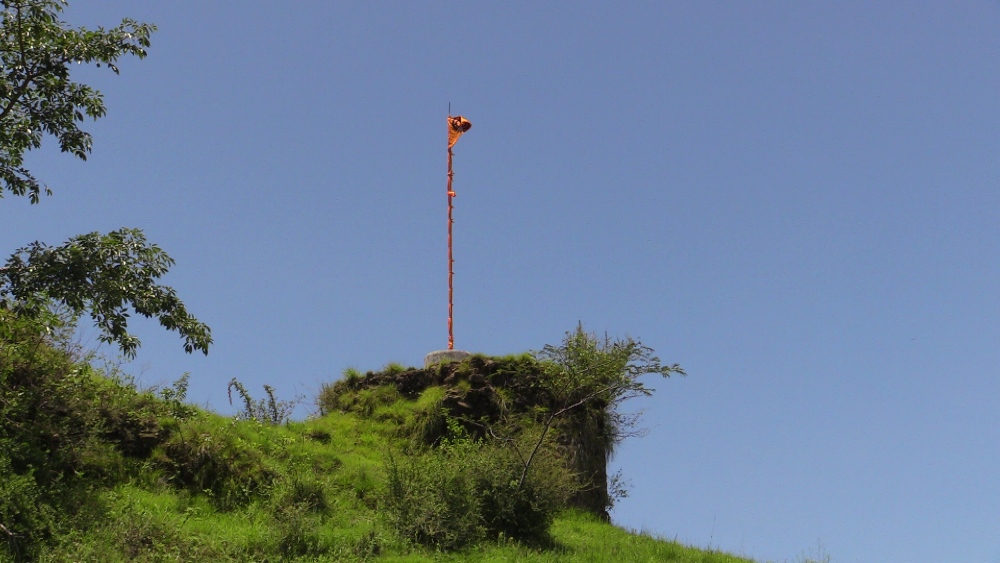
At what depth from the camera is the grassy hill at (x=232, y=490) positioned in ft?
49.2

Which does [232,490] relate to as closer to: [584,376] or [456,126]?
[584,376]

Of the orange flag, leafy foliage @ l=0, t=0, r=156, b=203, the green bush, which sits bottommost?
the green bush

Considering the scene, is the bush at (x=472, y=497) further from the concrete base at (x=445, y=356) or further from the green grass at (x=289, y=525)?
the concrete base at (x=445, y=356)

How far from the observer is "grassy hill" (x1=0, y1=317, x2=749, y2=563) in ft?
49.2

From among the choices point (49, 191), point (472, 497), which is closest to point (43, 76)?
point (49, 191)

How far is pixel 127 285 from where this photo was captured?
660 inches

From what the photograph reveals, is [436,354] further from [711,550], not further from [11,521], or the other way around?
[11,521]

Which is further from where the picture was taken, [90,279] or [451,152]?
[451,152]

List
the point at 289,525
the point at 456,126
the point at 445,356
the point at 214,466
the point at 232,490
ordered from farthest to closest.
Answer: the point at 456,126 < the point at 445,356 < the point at 214,466 < the point at 232,490 < the point at 289,525

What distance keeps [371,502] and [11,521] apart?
7084 millimetres

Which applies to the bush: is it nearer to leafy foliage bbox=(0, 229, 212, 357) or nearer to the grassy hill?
the grassy hill

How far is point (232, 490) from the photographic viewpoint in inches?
720

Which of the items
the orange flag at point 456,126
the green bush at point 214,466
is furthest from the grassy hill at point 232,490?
the orange flag at point 456,126

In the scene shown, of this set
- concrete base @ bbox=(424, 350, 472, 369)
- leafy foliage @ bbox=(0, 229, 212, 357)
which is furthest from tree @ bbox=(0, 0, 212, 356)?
concrete base @ bbox=(424, 350, 472, 369)
